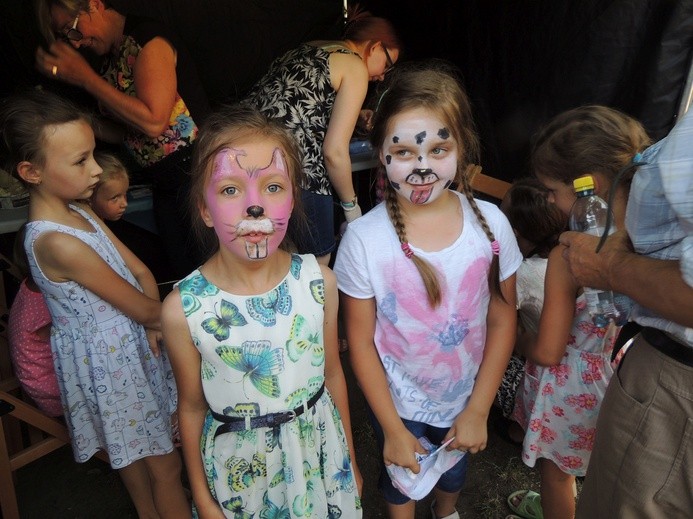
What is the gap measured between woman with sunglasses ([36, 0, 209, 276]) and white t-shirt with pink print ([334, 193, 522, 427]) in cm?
99

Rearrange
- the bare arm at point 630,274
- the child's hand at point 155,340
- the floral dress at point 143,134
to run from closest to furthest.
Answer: the bare arm at point 630,274
the child's hand at point 155,340
the floral dress at point 143,134

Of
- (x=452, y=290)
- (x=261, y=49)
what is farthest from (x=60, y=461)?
(x=261, y=49)

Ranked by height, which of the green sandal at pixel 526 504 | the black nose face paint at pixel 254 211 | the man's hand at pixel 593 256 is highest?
the black nose face paint at pixel 254 211

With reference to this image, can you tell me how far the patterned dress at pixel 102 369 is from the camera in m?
1.74

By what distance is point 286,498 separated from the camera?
1.43 m

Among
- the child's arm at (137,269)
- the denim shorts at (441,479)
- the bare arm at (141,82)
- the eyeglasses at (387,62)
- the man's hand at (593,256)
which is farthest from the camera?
the eyeglasses at (387,62)

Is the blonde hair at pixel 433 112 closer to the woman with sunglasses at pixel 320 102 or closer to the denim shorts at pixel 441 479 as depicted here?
the denim shorts at pixel 441 479

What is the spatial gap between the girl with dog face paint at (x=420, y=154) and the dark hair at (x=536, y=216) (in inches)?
27.0

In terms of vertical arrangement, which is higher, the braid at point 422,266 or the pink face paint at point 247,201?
the pink face paint at point 247,201

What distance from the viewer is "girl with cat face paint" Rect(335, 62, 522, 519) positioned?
1489 millimetres

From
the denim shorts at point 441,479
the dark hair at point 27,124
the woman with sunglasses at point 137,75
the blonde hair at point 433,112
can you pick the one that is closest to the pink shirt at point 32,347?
the dark hair at point 27,124

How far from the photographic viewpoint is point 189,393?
4.66ft

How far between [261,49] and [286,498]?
3564 millimetres

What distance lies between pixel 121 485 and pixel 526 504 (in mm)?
1819
